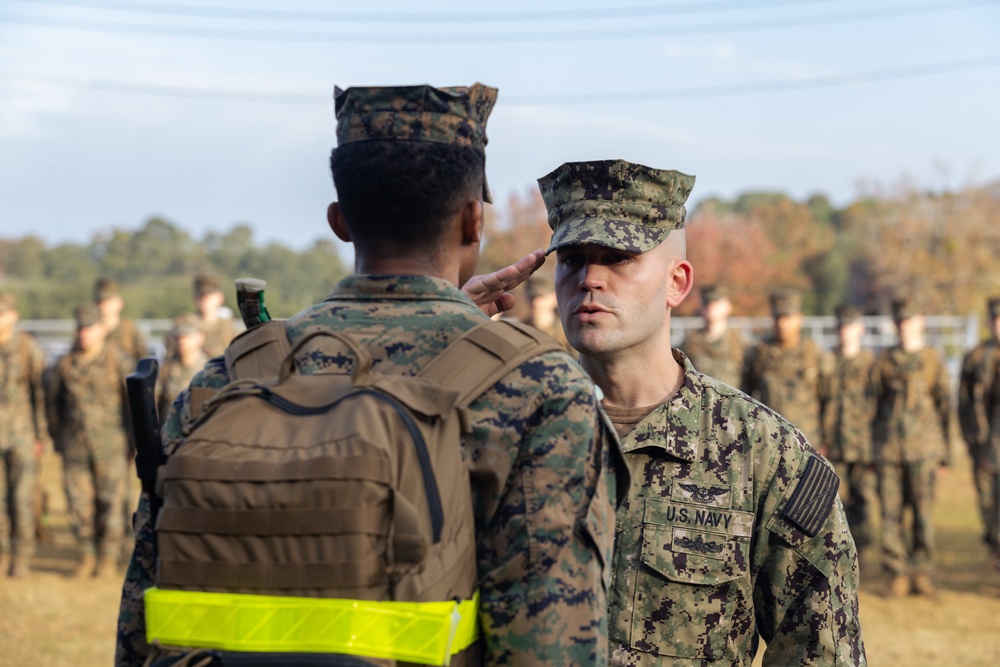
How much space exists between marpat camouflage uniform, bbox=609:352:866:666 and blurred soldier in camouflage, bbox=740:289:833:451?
802cm

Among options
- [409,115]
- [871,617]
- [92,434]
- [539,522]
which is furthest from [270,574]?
[92,434]

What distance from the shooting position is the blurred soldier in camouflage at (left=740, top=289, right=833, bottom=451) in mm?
10547

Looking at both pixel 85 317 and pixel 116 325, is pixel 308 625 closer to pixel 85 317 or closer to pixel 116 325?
pixel 85 317

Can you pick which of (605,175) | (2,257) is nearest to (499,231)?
(2,257)

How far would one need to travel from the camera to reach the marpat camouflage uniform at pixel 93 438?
398 inches

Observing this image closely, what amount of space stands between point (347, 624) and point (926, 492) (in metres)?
9.30

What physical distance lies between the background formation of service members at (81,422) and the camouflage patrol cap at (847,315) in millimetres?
5892

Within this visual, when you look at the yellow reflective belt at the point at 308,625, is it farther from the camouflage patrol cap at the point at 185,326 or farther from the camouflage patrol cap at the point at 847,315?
the camouflage patrol cap at the point at 847,315

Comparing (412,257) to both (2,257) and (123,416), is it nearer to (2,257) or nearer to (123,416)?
(123,416)

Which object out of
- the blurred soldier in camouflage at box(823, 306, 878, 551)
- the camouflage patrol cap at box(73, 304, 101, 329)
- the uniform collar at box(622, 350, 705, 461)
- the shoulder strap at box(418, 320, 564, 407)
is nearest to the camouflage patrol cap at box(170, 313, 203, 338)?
the camouflage patrol cap at box(73, 304, 101, 329)

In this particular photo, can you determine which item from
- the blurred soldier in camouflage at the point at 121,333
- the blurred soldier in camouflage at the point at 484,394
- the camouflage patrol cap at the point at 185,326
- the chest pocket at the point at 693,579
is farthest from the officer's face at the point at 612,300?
the blurred soldier in camouflage at the point at 121,333

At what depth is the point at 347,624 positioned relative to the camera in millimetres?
1613

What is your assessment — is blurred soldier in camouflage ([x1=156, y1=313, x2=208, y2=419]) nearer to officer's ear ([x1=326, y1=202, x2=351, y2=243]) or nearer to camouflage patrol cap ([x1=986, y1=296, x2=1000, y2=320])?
camouflage patrol cap ([x1=986, y1=296, x2=1000, y2=320])

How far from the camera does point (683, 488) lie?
271cm
